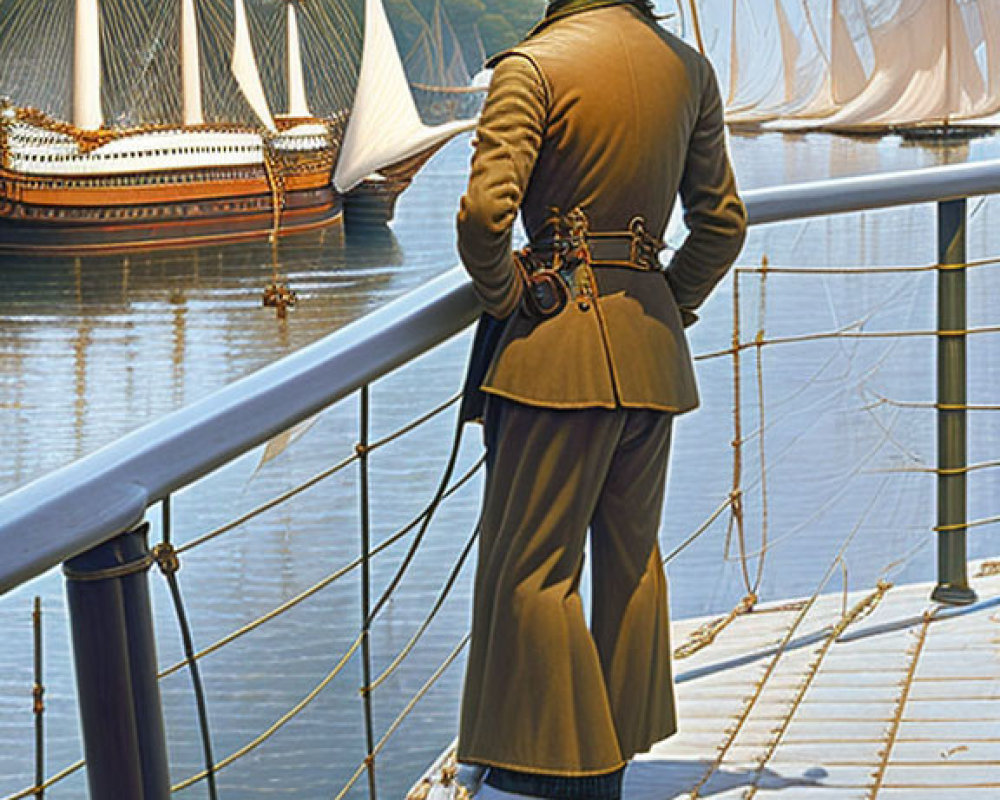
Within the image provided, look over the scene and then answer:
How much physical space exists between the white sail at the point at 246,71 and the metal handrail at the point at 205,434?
935 inches

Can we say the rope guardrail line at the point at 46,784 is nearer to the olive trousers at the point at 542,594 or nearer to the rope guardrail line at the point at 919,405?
the olive trousers at the point at 542,594

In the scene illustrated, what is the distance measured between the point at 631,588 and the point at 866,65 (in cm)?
1776

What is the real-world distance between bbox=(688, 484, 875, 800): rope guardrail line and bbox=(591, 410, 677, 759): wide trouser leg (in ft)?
0.21

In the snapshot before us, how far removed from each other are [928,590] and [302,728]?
3677 mm

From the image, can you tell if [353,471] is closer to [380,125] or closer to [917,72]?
[917,72]

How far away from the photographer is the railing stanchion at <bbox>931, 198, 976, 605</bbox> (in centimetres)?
193

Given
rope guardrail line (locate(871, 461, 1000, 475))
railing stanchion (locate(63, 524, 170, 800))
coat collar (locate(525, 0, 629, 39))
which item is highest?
coat collar (locate(525, 0, 629, 39))

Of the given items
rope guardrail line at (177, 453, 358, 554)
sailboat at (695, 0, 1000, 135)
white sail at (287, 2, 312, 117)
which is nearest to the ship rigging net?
white sail at (287, 2, 312, 117)

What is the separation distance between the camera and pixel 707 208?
5.10ft

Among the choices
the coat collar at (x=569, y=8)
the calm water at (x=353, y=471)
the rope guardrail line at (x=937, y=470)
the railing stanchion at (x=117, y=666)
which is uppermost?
the coat collar at (x=569, y=8)

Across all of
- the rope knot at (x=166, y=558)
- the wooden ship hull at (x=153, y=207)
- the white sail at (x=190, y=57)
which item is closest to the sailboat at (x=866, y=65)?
the wooden ship hull at (x=153, y=207)

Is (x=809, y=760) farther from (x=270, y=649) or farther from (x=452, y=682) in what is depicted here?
(x=270, y=649)

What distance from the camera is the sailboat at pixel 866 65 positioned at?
1702 centimetres

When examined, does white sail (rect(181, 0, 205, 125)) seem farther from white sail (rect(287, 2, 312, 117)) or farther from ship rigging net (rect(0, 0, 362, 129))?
white sail (rect(287, 2, 312, 117))
